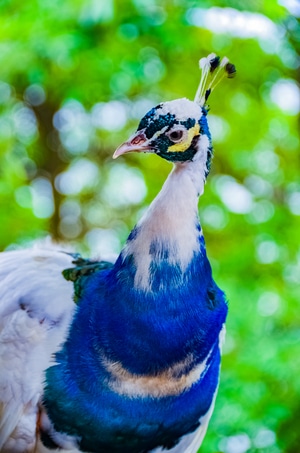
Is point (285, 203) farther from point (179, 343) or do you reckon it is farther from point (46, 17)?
point (179, 343)

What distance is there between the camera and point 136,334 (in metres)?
0.79

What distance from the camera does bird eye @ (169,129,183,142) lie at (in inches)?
28.6

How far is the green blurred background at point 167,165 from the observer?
1.42 m

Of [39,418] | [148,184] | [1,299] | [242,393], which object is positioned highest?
[148,184]

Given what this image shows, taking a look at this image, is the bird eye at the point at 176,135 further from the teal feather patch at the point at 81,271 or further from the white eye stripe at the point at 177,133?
the teal feather patch at the point at 81,271

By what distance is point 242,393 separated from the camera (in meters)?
1.44

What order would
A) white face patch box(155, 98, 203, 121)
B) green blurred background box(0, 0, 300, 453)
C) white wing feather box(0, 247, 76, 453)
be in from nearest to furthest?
white face patch box(155, 98, 203, 121), white wing feather box(0, 247, 76, 453), green blurred background box(0, 0, 300, 453)

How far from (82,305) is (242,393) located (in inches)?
27.8

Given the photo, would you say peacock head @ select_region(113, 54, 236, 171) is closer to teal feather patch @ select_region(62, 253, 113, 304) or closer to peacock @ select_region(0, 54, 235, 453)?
peacock @ select_region(0, 54, 235, 453)

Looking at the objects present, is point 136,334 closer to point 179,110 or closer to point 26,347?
point 26,347

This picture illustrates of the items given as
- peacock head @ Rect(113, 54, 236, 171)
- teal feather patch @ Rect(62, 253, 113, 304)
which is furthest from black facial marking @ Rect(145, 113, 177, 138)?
teal feather patch @ Rect(62, 253, 113, 304)

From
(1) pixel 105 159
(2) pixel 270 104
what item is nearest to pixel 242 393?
(2) pixel 270 104

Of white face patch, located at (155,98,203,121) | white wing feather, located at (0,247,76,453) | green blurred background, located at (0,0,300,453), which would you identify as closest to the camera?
white face patch, located at (155,98,203,121)

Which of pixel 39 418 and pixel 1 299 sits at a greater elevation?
pixel 1 299
